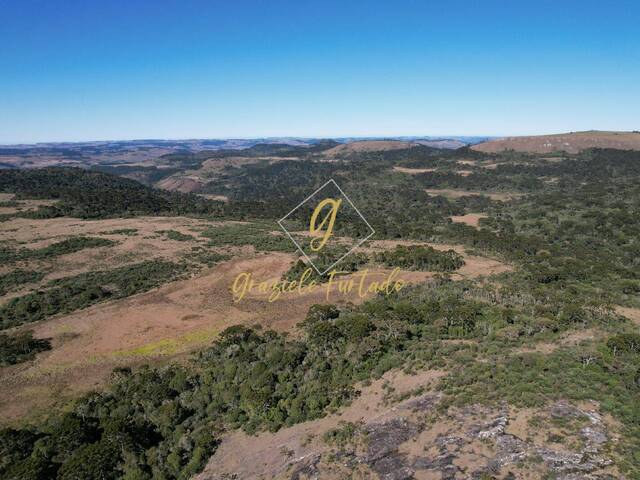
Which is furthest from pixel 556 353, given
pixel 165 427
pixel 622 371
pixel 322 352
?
pixel 165 427

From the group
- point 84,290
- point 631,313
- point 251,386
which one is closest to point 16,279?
point 84,290

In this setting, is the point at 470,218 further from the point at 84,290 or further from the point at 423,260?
the point at 84,290

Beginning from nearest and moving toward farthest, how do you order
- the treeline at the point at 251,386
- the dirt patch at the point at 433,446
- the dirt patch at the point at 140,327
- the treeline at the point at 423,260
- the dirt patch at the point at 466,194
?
the dirt patch at the point at 433,446 < the treeline at the point at 251,386 < the dirt patch at the point at 140,327 < the treeline at the point at 423,260 < the dirt patch at the point at 466,194

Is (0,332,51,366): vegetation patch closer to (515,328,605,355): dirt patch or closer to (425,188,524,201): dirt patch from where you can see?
(515,328,605,355): dirt patch

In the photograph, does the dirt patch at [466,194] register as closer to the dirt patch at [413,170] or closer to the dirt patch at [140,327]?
the dirt patch at [413,170]

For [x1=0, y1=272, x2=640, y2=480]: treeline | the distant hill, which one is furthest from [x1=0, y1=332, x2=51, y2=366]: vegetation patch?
the distant hill

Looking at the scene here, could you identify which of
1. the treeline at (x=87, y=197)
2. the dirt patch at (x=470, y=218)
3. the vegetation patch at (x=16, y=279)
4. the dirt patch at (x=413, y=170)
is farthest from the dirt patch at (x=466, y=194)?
the vegetation patch at (x=16, y=279)

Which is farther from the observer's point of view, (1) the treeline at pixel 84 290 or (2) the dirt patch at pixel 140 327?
(1) the treeline at pixel 84 290

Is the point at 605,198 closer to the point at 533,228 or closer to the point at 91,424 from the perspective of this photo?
the point at 533,228
